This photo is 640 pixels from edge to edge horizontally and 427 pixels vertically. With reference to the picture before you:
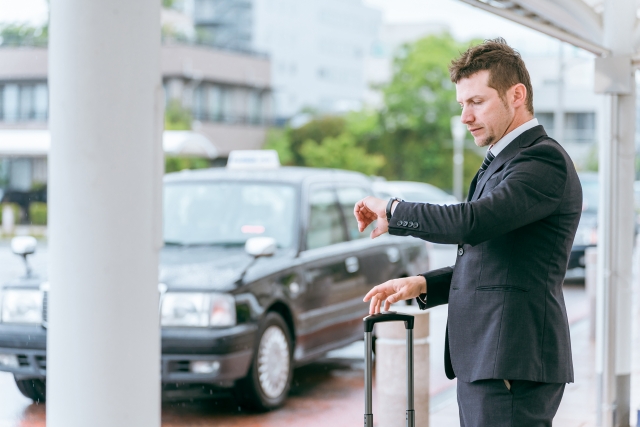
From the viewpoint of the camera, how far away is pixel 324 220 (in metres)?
7.43

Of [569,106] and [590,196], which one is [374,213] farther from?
[569,106]

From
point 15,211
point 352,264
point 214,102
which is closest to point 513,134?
point 352,264

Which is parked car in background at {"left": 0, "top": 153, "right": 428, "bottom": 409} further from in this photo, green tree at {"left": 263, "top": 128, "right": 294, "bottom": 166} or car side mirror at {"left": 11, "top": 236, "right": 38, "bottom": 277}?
green tree at {"left": 263, "top": 128, "right": 294, "bottom": 166}

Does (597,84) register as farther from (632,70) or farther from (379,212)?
(379,212)

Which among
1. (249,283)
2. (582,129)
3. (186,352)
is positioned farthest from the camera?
(582,129)

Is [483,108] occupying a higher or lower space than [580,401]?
higher

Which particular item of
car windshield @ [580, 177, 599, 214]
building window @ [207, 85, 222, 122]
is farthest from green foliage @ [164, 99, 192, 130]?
car windshield @ [580, 177, 599, 214]

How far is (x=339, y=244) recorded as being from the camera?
7523 mm

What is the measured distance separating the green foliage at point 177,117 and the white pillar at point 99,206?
3948cm

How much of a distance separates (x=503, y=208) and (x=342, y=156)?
4954 cm

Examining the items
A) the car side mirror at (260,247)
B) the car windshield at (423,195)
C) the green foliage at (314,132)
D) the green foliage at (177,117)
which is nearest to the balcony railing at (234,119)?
the green foliage at (314,132)

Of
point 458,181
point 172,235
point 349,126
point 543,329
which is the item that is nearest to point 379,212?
point 543,329

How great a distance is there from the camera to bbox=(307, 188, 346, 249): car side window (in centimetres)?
721

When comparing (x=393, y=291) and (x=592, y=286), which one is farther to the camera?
(x=592, y=286)
